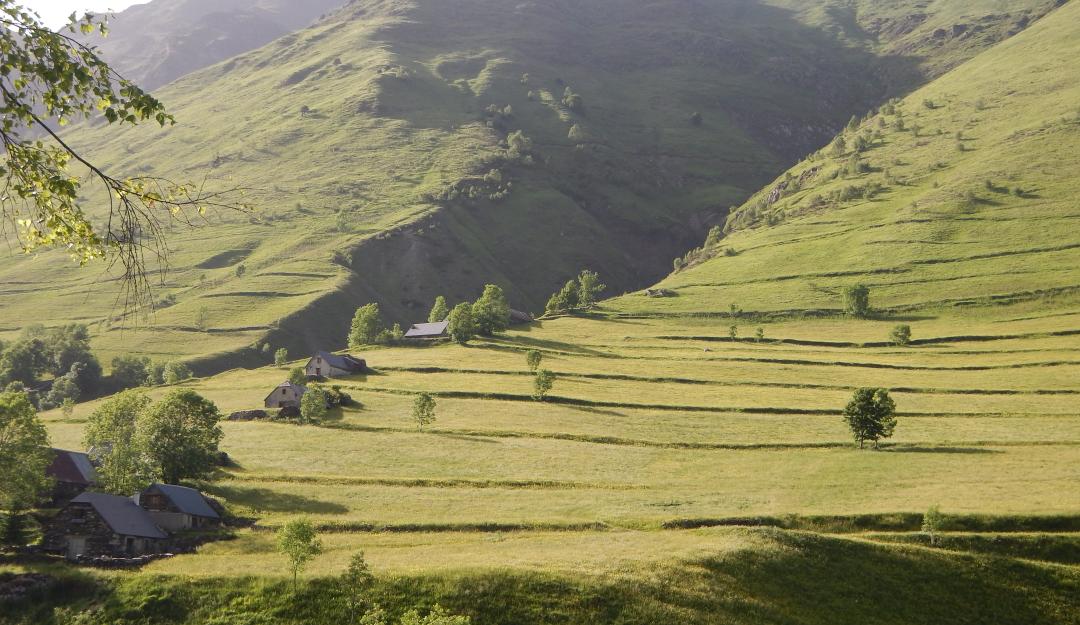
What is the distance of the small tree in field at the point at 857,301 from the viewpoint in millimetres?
154250

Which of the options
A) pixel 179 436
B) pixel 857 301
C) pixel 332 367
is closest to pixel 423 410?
pixel 179 436

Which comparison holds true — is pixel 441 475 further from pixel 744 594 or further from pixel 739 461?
pixel 744 594

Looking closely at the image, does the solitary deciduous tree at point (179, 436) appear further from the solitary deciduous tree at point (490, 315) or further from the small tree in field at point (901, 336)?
the small tree in field at point (901, 336)

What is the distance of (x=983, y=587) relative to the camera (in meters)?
48.0

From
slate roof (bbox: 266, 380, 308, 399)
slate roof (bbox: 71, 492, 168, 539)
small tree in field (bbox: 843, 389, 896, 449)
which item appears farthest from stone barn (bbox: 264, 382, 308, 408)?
small tree in field (bbox: 843, 389, 896, 449)

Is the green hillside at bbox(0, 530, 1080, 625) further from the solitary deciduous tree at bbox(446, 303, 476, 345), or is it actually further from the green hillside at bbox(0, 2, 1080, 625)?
the solitary deciduous tree at bbox(446, 303, 476, 345)

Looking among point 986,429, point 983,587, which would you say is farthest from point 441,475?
point 986,429

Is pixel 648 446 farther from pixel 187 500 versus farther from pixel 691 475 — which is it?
pixel 187 500

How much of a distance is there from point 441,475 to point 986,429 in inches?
2235

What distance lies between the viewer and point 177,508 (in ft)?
213

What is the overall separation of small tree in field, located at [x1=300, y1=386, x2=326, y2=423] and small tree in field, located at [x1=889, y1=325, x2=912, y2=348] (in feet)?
298

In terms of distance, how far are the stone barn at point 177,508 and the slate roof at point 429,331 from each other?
96536 millimetres

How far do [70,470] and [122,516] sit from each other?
1879 centimetres

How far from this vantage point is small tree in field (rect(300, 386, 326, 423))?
99088 millimetres
